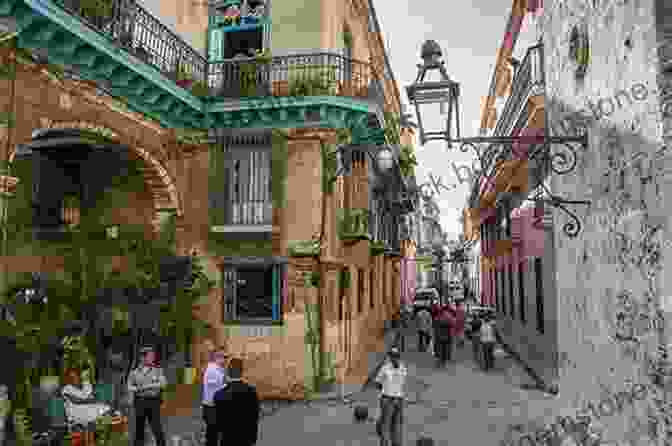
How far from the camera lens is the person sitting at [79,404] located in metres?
7.07

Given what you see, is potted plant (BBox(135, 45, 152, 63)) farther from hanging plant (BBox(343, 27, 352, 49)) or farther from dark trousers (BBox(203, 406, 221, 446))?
dark trousers (BBox(203, 406, 221, 446))

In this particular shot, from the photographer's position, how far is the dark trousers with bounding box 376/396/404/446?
7156mm

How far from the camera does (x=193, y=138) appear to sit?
38.3 ft

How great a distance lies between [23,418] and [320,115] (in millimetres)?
7755

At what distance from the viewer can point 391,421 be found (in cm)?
723

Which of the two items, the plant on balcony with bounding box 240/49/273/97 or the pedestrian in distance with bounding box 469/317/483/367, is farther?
the pedestrian in distance with bounding box 469/317/483/367

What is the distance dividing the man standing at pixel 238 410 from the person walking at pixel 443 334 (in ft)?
31.7

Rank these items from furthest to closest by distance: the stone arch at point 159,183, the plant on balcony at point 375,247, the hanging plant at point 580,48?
1. the plant on balcony at point 375,247
2. the stone arch at point 159,183
3. the hanging plant at point 580,48

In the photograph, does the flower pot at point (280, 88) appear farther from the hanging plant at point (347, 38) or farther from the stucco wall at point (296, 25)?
the hanging plant at point (347, 38)

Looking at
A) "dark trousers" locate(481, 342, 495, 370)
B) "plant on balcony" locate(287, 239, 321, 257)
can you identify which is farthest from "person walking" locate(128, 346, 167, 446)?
"dark trousers" locate(481, 342, 495, 370)

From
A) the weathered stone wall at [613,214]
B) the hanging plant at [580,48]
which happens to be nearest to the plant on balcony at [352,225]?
the weathered stone wall at [613,214]

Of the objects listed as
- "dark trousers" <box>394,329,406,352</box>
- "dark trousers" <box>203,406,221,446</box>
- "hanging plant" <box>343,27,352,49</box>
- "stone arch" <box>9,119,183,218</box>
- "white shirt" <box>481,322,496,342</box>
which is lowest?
"dark trousers" <box>394,329,406,352</box>

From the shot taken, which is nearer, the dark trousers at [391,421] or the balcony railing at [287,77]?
the dark trousers at [391,421]

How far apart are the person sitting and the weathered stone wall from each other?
632cm
